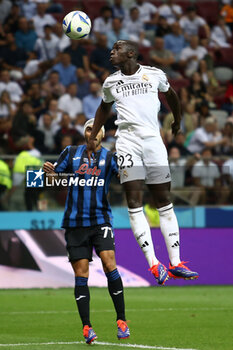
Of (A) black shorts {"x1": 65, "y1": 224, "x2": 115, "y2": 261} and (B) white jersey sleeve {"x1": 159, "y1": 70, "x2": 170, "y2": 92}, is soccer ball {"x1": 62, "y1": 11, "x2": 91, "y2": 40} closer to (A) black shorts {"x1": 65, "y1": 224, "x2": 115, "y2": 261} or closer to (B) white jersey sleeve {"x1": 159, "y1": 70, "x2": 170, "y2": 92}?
(B) white jersey sleeve {"x1": 159, "y1": 70, "x2": 170, "y2": 92}

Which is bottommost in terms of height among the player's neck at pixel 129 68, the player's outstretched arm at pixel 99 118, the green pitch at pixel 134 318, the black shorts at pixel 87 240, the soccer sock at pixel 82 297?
the green pitch at pixel 134 318

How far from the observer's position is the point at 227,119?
67.4 feet

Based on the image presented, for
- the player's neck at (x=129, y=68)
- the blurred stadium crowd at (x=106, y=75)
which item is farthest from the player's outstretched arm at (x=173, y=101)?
the blurred stadium crowd at (x=106, y=75)

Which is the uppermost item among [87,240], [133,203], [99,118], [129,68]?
[129,68]

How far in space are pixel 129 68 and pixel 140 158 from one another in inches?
Result: 36.0

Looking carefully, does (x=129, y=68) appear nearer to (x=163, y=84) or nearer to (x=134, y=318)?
(x=163, y=84)

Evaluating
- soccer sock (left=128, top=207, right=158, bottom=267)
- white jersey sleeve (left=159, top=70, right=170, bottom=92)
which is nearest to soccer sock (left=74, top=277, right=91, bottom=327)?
soccer sock (left=128, top=207, right=158, bottom=267)

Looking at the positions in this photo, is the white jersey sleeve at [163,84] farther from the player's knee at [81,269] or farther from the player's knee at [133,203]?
the player's knee at [81,269]

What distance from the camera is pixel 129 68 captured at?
8.23 m

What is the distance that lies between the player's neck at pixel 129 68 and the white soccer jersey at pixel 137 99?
0.04m

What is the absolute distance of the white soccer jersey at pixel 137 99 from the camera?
26.5 feet

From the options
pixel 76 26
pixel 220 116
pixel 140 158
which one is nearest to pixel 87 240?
pixel 140 158

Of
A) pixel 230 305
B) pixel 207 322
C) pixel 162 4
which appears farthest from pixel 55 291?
pixel 162 4

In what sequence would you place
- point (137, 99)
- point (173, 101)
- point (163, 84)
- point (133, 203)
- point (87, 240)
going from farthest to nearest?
point (87, 240), point (173, 101), point (163, 84), point (133, 203), point (137, 99)
